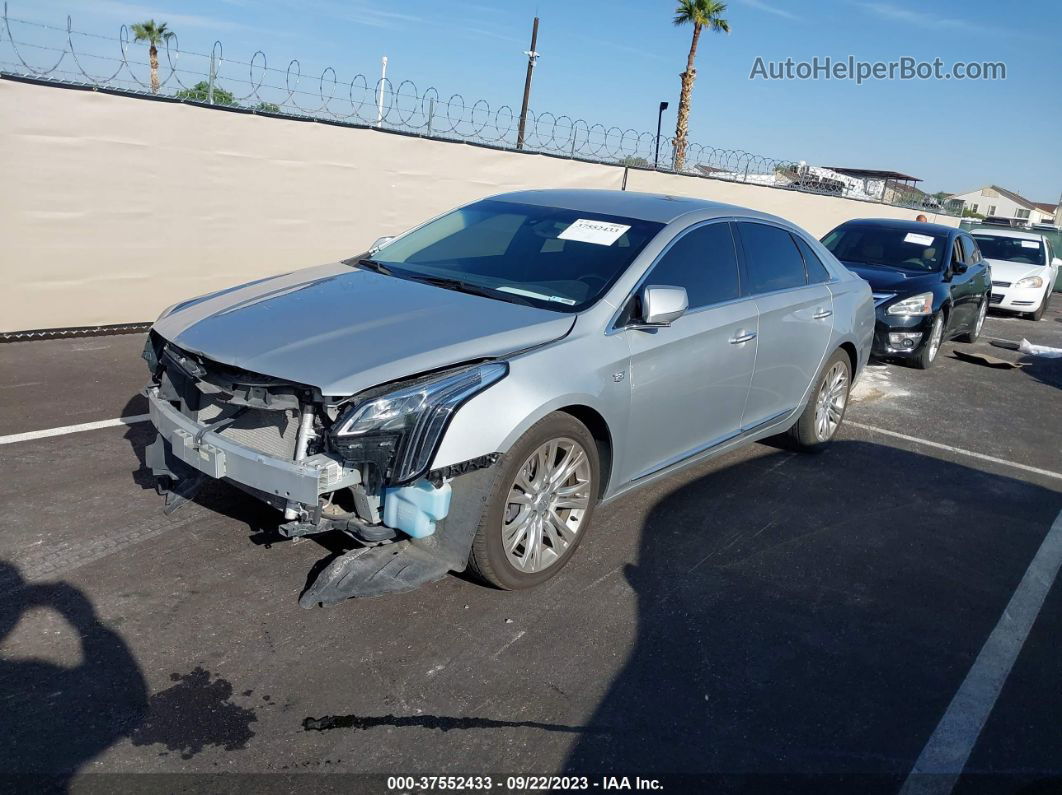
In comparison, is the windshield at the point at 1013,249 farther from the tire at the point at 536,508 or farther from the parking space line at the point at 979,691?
the tire at the point at 536,508

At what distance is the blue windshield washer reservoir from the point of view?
339 cm

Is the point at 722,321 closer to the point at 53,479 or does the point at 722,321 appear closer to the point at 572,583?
the point at 572,583

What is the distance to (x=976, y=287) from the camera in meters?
11.2

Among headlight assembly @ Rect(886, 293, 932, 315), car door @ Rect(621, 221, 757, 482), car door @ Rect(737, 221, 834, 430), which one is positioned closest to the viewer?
car door @ Rect(621, 221, 757, 482)

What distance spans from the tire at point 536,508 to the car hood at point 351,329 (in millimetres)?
424

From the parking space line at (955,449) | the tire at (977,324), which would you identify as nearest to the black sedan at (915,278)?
the tire at (977,324)

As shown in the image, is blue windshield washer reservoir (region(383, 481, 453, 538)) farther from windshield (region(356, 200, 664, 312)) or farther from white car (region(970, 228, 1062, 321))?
white car (region(970, 228, 1062, 321))

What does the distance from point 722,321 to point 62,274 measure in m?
6.43

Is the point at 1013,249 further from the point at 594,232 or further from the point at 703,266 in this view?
the point at 594,232

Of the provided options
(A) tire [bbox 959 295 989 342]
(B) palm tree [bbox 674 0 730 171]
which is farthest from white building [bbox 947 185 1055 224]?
(A) tire [bbox 959 295 989 342]

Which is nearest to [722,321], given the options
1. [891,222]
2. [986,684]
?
[986,684]

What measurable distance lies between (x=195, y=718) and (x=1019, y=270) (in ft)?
55.6

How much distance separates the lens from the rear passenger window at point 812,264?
5926 millimetres

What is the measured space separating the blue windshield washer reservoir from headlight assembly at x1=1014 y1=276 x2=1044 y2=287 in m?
15.6
